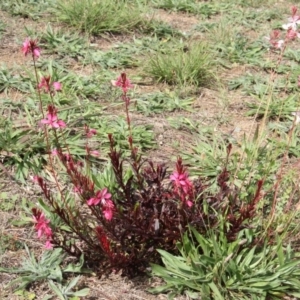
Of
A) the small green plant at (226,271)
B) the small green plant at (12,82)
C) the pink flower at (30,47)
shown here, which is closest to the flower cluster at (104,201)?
the small green plant at (226,271)

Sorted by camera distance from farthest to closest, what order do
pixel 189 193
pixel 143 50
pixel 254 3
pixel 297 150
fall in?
pixel 254 3, pixel 143 50, pixel 297 150, pixel 189 193

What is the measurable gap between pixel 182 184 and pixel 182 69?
2271mm

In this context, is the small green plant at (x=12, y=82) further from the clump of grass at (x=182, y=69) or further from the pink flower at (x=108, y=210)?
the pink flower at (x=108, y=210)

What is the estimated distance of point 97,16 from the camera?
5.19 metres

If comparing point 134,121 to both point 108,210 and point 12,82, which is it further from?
point 108,210

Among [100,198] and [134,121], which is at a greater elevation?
[100,198]

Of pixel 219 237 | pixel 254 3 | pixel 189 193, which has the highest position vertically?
pixel 189 193

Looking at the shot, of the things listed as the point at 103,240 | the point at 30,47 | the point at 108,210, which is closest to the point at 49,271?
the point at 103,240

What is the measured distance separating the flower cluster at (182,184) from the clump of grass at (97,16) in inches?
115

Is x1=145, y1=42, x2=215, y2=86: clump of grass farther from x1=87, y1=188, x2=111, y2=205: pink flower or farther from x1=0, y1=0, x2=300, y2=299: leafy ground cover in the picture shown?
x1=87, y1=188, x2=111, y2=205: pink flower

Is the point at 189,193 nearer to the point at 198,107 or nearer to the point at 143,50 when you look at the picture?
the point at 198,107

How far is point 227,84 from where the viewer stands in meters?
4.64

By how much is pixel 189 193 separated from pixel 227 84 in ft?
7.39

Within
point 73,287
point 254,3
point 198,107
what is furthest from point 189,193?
point 254,3
